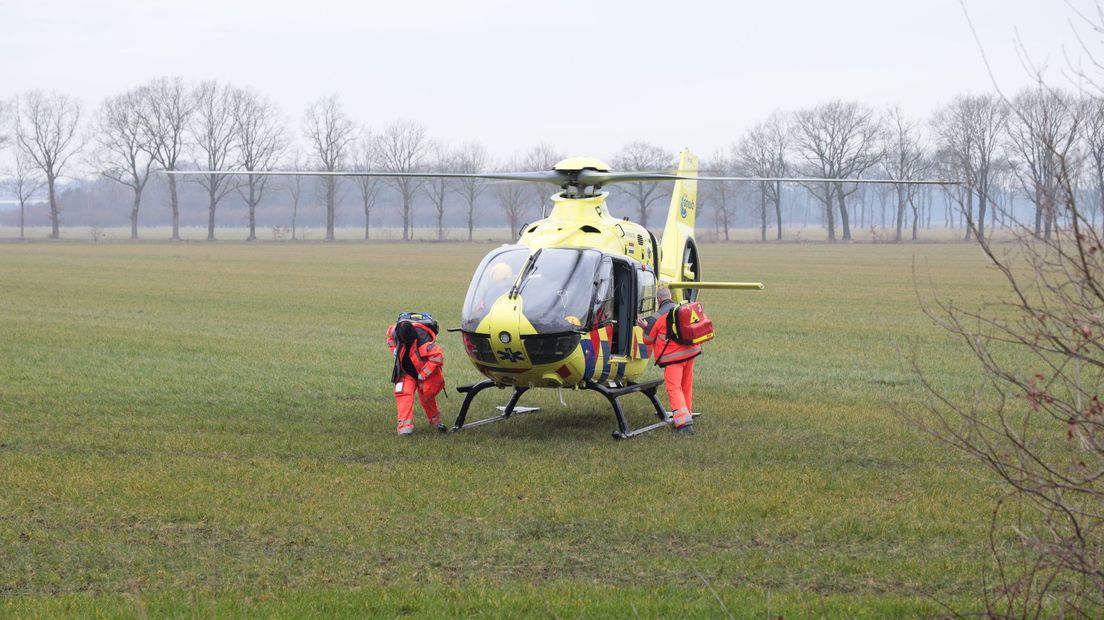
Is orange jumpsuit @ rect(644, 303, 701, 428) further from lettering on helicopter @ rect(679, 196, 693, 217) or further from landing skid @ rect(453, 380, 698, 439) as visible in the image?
lettering on helicopter @ rect(679, 196, 693, 217)

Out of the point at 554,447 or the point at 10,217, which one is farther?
the point at 10,217

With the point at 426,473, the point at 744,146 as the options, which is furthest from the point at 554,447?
the point at 744,146

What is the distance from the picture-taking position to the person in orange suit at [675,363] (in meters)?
12.7

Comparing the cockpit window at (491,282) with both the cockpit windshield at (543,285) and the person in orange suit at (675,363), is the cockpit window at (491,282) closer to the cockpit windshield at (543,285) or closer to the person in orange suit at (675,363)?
the cockpit windshield at (543,285)

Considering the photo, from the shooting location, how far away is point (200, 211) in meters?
182

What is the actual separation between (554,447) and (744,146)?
100100 millimetres

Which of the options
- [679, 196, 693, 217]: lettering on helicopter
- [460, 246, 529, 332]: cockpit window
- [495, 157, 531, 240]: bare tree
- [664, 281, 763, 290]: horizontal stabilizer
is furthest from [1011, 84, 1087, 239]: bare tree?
[495, 157, 531, 240]: bare tree

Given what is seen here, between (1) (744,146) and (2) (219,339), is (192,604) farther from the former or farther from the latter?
(1) (744,146)

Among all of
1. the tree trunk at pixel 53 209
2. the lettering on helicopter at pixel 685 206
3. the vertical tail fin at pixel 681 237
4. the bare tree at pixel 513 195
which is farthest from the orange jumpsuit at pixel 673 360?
the tree trunk at pixel 53 209

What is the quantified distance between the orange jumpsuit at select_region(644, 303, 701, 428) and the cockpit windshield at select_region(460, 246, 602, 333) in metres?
1.00

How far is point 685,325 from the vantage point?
500 inches

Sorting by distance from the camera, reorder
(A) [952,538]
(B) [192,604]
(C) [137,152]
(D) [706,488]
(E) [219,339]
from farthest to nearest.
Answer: (C) [137,152], (E) [219,339], (D) [706,488], (A) [952,538], (B) [192,604]

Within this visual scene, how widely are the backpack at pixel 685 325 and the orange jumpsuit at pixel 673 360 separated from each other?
6cm

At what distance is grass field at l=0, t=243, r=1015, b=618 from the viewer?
7211 millimetres
